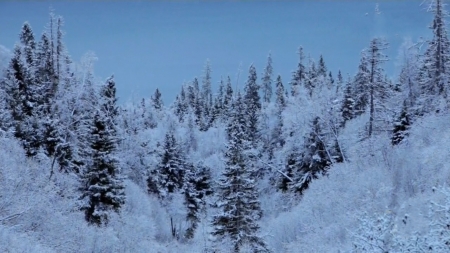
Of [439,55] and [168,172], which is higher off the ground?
[439,55]

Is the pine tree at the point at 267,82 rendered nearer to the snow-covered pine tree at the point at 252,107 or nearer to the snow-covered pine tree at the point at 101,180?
the snow-covered pine tree at the point at 252,107

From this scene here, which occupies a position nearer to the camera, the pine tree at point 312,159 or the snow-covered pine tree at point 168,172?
the pine tree at point 312,159

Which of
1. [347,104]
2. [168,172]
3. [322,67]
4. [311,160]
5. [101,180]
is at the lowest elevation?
[168,172]

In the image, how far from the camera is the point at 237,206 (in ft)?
92.6

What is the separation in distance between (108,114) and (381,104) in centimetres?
2726

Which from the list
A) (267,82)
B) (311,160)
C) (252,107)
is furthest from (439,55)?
(267,82)

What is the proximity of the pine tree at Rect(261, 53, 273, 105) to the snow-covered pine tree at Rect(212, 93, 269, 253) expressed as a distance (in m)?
69.5

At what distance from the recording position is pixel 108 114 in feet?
150

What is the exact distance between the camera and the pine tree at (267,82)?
97312 mm

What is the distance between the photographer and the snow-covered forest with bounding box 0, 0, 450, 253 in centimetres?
2000

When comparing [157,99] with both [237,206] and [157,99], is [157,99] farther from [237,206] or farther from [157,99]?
[237,206]

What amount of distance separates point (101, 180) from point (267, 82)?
71.2m

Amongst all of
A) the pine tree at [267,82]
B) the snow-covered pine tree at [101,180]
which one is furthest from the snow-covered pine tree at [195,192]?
the pine tree at [267,82]

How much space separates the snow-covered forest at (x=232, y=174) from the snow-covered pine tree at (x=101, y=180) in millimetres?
102
